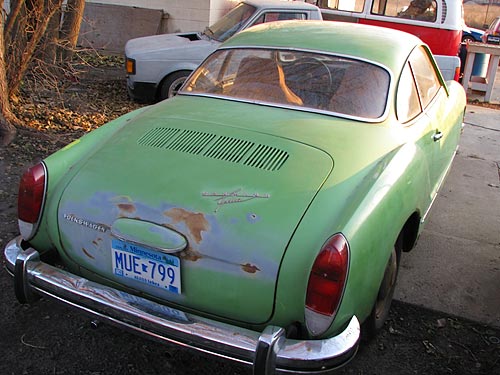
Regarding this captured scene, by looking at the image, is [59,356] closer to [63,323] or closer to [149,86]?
[63,323]

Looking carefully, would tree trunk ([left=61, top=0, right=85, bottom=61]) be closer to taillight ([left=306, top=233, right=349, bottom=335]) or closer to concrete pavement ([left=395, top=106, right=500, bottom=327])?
concrete pavement ([left=395, top=106, right=500, bottom=327])

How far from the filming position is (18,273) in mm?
2400

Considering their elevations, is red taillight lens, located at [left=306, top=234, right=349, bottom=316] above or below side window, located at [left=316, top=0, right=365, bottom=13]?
below

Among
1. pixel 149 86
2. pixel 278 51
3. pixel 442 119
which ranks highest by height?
pixel 278 51

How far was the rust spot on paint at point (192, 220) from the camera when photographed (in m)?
2.19

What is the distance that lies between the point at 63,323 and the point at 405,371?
183cm

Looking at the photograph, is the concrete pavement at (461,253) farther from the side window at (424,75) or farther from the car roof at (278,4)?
the car roof at (278,4)

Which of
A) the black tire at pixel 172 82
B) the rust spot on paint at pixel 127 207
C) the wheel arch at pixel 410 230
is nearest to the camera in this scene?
the rust spot on paint at pixel 127 207

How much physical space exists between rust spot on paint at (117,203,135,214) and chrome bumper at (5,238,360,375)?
352mm

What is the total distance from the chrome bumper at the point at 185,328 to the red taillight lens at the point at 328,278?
14 centimetres

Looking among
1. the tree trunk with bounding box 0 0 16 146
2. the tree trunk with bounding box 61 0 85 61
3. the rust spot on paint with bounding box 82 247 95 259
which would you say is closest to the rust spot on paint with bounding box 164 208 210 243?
the rust spot on paint with bounding box 82 247 95 259

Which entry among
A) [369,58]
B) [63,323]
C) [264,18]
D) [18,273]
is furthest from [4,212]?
[264,18]

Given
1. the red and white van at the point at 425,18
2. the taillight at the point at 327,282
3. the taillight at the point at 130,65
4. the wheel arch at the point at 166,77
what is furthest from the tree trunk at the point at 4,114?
the red and white van at the point at 425,18

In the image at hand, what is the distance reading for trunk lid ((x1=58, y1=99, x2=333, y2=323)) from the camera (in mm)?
2154
